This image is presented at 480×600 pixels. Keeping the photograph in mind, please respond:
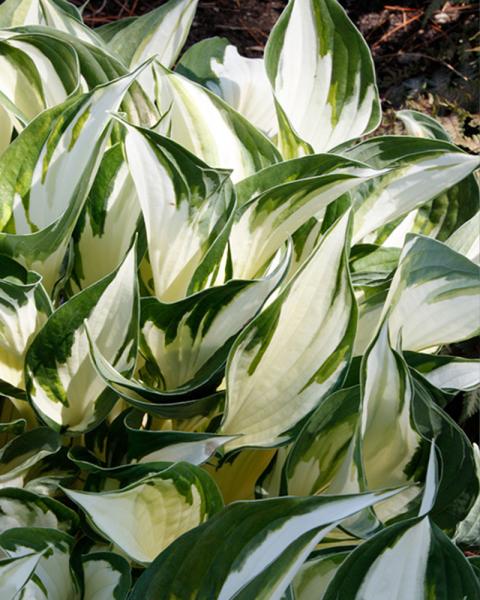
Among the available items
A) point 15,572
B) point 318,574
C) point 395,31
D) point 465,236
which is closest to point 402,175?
point 465,236

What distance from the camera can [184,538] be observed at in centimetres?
50

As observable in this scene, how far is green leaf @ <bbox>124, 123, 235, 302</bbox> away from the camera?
0.60 meters

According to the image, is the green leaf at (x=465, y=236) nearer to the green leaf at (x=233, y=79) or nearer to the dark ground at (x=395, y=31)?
the green leaf at (x=233, y=79)

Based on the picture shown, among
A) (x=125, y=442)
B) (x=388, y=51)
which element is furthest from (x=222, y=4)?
(x=125, y=442)

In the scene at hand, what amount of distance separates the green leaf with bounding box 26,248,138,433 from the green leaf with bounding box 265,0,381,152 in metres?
0.28

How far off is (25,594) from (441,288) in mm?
346

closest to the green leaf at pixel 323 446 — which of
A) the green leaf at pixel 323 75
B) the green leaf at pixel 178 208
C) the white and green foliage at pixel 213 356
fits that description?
the white and green foliage at pixel 213 356

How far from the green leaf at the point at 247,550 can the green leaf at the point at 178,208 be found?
0.18 m

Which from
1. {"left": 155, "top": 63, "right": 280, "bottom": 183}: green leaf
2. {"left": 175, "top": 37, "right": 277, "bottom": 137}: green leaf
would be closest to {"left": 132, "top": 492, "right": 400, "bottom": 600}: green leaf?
{"left": 155, "top": 63, "right": 280, "bottom": 183}: green leaf

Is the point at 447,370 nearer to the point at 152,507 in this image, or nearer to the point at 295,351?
the point at 295,351

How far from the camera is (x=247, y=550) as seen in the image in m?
0.50

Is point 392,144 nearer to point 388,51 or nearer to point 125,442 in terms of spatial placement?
point 125,442

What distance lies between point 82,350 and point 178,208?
0.38ft

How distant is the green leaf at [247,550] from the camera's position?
1.58 feet
